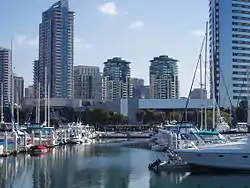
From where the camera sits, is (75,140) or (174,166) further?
(75,140)

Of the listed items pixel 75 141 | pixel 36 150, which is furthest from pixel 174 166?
pixel 75 141

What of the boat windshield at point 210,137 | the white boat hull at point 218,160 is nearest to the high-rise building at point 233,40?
the boat windshield at point 210,137

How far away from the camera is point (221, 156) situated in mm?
44000

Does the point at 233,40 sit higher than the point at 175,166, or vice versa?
the point at 233,40

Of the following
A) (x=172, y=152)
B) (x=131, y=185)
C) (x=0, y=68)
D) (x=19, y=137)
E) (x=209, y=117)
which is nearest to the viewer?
(x=131, y=185)

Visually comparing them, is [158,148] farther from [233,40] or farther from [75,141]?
[233,40]

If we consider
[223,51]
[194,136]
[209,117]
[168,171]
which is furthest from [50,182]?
[223,51]

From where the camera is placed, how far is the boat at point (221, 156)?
43.7 metres

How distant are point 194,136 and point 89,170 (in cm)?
1456

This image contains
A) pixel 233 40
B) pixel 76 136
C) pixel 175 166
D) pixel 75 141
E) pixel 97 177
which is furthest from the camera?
pixel 233 40

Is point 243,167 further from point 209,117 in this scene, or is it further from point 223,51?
point 223,51

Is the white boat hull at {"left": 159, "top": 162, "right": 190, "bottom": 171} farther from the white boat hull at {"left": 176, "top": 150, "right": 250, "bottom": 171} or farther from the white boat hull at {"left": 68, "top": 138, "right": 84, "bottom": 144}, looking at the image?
the white boat hull at {"left": 68, "top": 138, "right": 84, "bottom": 144}

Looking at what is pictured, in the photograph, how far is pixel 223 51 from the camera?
182 m

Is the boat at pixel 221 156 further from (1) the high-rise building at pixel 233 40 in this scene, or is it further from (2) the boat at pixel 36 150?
(1) the high-rise building at pixel 233 40
